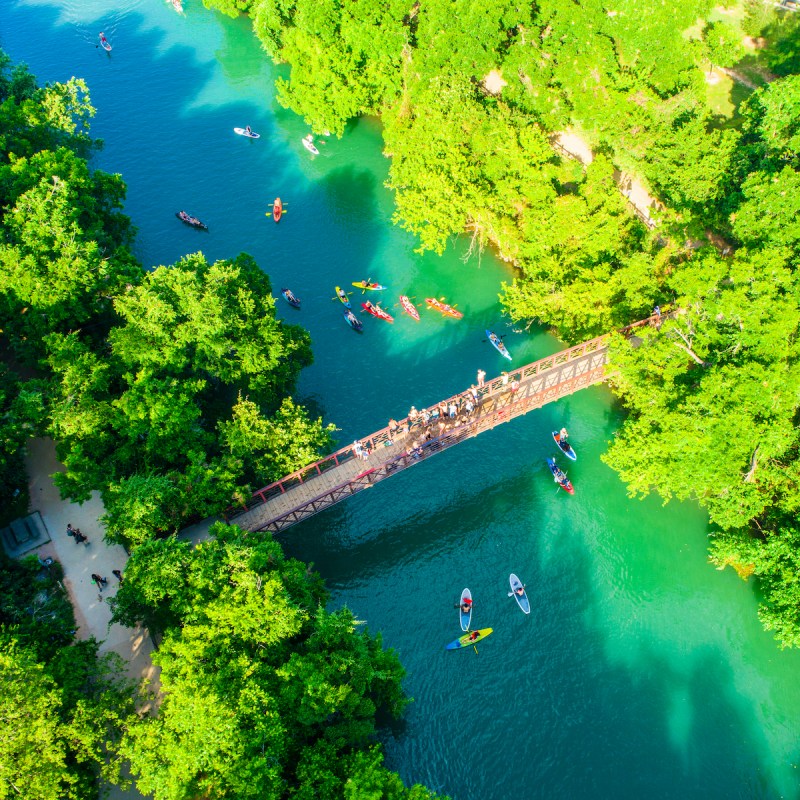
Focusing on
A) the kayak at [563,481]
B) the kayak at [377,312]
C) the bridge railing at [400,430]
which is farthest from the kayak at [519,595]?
the kayak at [377,312]

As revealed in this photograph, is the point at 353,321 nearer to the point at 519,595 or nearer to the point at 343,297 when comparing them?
the point at 343,297

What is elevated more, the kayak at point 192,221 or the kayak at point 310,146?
the kayak at point 310,146

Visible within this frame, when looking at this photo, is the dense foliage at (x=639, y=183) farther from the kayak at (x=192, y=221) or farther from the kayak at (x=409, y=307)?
the kayak at (x=192, y=221)

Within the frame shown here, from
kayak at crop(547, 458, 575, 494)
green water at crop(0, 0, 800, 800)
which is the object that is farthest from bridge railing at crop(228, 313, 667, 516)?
kayak at crop(547, 458, 575, 494)

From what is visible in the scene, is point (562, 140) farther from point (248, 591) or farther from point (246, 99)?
point (248, 591)

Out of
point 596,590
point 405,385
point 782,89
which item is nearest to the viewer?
point 596,590

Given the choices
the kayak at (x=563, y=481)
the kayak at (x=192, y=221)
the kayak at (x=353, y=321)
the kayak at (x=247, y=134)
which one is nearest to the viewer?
the kayak at (x=563, y=481)

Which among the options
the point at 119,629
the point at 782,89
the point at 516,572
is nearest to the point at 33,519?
the point at 119,629
